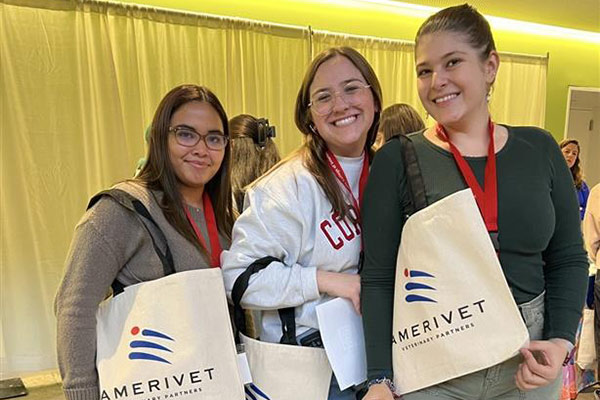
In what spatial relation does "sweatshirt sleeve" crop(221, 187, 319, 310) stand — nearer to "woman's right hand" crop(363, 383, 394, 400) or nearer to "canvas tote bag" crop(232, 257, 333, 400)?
"canvas tote bag" crop(232, 257, 333, 400)

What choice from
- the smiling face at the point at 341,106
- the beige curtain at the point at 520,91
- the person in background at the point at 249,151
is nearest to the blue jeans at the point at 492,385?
the smiling face at the point at 341,106

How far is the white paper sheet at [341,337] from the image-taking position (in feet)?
3.20

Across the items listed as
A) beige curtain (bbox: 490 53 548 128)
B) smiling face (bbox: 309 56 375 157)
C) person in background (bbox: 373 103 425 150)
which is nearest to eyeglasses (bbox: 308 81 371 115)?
smiling face (bbox: 309 56 375 157)

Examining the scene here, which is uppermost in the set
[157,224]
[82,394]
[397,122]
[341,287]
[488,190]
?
[397,122]

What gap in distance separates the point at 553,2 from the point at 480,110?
369cm

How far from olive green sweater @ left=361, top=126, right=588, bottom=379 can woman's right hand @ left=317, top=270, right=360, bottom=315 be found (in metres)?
0.04

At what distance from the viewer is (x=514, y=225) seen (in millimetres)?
858

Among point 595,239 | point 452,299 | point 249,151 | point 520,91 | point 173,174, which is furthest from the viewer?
point 520,91

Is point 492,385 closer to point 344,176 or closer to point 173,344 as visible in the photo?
point 344,176

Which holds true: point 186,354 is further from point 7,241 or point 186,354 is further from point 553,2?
point 553,2

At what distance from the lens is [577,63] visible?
517cm

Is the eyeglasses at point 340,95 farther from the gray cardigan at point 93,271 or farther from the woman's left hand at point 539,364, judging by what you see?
the woman's left hand at point 539,364

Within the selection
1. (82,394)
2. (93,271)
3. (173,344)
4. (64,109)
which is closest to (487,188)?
(173,344)

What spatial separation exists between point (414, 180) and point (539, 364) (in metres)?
0.39
